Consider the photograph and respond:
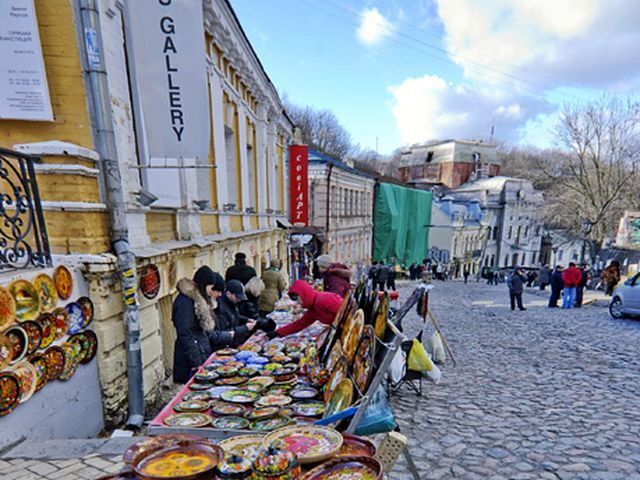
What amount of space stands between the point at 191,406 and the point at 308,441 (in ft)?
3.87

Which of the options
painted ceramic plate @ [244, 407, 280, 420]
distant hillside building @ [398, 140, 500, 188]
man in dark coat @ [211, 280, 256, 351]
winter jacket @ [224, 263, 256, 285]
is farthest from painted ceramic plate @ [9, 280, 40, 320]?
distant hillside building @ [398, 140, 500, 188]

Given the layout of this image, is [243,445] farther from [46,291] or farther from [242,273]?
[242,273]

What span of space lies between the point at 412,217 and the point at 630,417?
30.9 m

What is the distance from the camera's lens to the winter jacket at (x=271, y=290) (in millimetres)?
7473

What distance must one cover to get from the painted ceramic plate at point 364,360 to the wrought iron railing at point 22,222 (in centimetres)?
A: 326

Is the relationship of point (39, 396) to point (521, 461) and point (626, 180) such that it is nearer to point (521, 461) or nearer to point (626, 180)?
point (521, 461)

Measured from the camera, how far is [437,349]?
6.91 metres

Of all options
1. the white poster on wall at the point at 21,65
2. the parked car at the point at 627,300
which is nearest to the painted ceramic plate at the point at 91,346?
the white poster on wall at the point at 21,65

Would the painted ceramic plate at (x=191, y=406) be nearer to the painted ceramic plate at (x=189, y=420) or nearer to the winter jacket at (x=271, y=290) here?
the painted ceramic plate at (x=189, y=420)

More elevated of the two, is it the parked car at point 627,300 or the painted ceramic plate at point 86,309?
the painted ceramic plate at point 86,309

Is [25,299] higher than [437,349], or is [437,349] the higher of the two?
[25,299]

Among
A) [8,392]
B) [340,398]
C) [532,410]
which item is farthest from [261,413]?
[532,410]

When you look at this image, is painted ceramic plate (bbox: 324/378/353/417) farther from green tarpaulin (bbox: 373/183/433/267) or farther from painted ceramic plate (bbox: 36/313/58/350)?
green tarpaulin (bbox: 373/183/433/267)

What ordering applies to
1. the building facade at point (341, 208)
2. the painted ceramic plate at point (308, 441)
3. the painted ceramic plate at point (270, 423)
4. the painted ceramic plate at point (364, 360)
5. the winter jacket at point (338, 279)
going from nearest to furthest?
the painted ceramic plate at point (308, 441), the painted ceramic plate at point (364, 360), the painted ceramic plate at point (270, 423), the winter jacket at point (338, 279), the building facade at point (341, 208)
